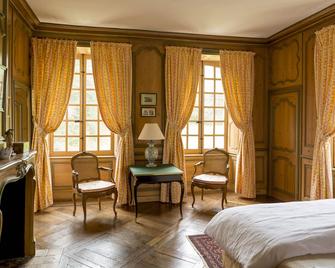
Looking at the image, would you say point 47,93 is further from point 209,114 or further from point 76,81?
point 209,114

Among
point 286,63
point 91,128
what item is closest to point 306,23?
point 286,63

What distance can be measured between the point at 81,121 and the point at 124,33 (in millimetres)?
1508

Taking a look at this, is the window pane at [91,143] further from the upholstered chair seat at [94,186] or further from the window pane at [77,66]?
the window pane at [77,66]

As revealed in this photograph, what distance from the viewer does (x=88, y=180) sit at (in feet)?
13.5

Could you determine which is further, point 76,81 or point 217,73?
point 217,73

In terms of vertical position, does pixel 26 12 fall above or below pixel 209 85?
above

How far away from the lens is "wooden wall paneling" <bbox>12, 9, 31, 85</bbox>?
3.46 metres

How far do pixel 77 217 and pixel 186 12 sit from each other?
296 centimetres

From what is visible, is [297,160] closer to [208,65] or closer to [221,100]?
[221,100]

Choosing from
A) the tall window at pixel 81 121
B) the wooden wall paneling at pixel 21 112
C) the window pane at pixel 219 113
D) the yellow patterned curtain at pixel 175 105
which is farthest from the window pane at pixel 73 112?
the window pane at pixel 219 113

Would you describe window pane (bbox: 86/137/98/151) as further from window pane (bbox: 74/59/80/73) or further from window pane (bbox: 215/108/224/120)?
window pane (bbox: 215/108/224/120)

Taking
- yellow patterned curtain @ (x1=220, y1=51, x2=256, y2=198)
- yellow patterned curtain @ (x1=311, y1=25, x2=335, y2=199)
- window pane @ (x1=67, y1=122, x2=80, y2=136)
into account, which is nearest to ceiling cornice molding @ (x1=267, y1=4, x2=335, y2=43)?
yellow patterned curtain @ (x1=311, y1=25, x2=335, y2=199)

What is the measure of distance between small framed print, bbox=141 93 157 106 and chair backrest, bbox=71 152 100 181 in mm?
1142

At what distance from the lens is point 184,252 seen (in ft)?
9.26
